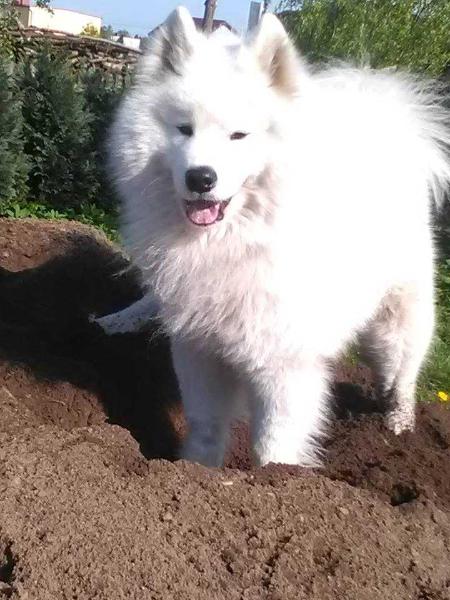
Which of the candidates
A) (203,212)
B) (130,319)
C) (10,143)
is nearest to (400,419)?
(130,319)

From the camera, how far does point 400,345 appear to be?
4.54 m

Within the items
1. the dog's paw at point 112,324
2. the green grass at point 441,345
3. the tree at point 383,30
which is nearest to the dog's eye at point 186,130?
the dog's paw at point 112,324

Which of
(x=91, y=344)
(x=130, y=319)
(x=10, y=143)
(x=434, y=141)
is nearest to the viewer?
(x=434, y=141)

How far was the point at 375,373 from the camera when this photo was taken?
4.77m

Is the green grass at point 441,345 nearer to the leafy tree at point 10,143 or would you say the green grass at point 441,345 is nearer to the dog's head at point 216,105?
the dog's head at point 216,105

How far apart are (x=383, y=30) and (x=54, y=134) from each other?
11.4ft

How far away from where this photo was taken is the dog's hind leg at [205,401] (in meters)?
3.91

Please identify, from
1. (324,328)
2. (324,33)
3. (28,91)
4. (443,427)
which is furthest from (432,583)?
(28,91)

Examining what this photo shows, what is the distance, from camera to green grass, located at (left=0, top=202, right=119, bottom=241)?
8.28 meters

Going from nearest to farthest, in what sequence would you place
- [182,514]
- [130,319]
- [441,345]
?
[182,514], [130,319], [441,345]

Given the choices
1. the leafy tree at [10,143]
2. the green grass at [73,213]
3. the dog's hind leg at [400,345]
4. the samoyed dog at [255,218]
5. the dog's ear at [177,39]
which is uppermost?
the dog's ear at [177,39]

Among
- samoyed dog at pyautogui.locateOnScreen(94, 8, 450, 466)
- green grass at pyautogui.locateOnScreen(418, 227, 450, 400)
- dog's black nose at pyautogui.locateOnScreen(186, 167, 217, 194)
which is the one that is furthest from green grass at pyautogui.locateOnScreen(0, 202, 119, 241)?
Result: dog's black nose at pyautogui.locateOnScreen(186, 167, 217, 194)

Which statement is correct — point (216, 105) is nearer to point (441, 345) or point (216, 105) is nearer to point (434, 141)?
point (434, 141)

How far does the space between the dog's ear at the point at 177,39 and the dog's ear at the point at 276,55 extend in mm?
249
